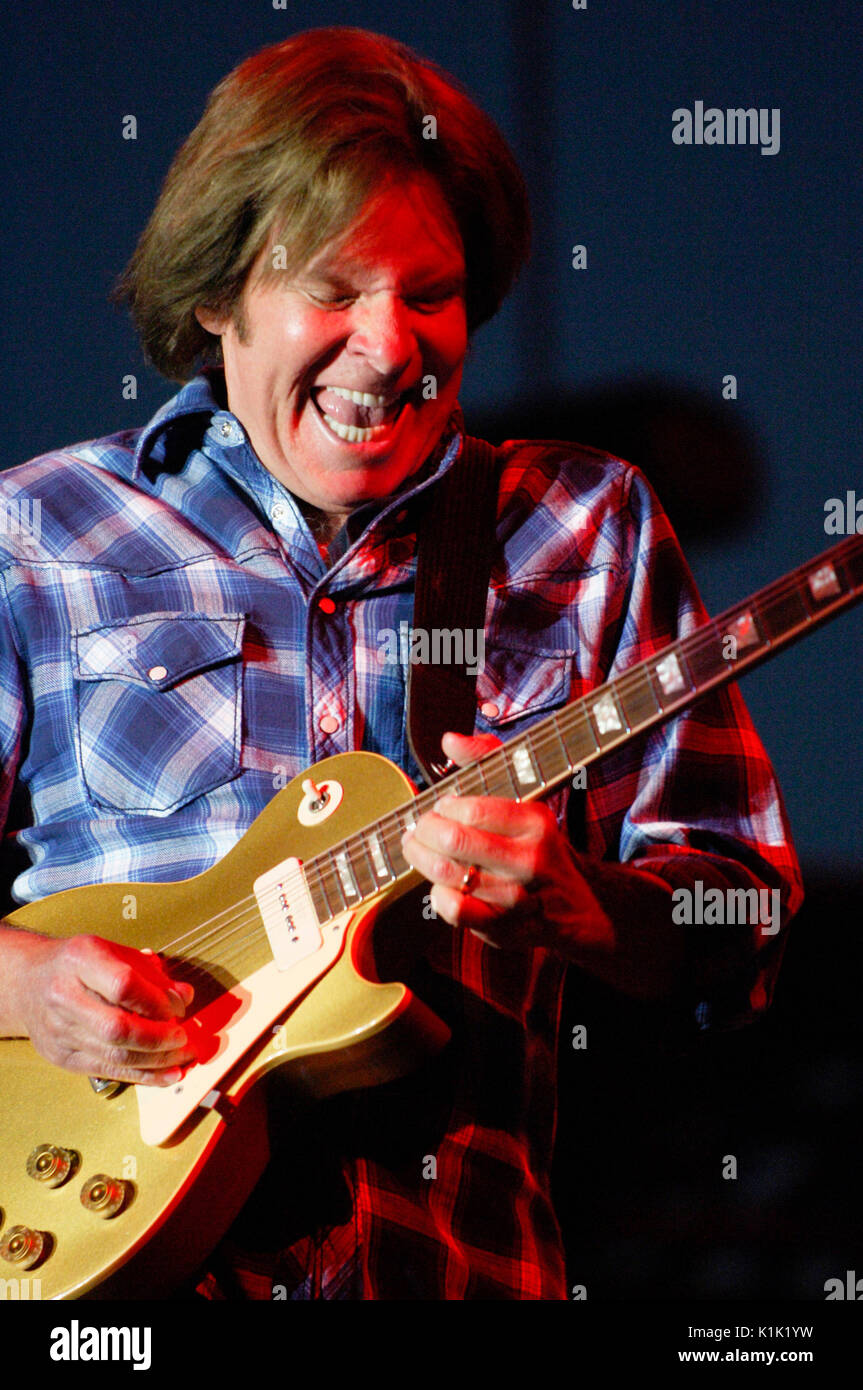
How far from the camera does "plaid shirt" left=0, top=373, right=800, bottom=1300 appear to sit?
4.27 feet

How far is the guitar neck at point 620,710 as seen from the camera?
98 centimetres

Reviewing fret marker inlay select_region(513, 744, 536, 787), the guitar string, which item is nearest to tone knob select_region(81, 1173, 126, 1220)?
the guitar string

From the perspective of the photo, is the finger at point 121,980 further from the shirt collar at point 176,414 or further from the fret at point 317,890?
the shirt collar at point 176,414

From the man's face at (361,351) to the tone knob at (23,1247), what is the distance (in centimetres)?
85

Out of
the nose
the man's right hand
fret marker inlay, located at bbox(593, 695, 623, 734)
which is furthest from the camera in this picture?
the nose

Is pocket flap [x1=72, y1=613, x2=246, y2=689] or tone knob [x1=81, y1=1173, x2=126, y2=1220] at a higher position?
pocket flap [x1=72, y1=613, x2=246, y2=689]

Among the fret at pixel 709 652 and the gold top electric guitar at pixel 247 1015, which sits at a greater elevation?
the fret at pixel 709 652

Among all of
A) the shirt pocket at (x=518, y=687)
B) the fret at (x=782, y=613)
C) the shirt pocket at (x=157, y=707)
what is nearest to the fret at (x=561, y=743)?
the fret at (x=782, y=613)

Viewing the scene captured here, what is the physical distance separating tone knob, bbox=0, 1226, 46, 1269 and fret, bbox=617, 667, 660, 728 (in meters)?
0.73

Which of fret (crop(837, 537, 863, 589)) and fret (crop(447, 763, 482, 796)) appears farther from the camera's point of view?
fret (crop(447, 763, 482, 796))

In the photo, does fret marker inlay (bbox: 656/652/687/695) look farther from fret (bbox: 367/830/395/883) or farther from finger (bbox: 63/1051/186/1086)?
finger (bbox: 63/1051/186/1086)
